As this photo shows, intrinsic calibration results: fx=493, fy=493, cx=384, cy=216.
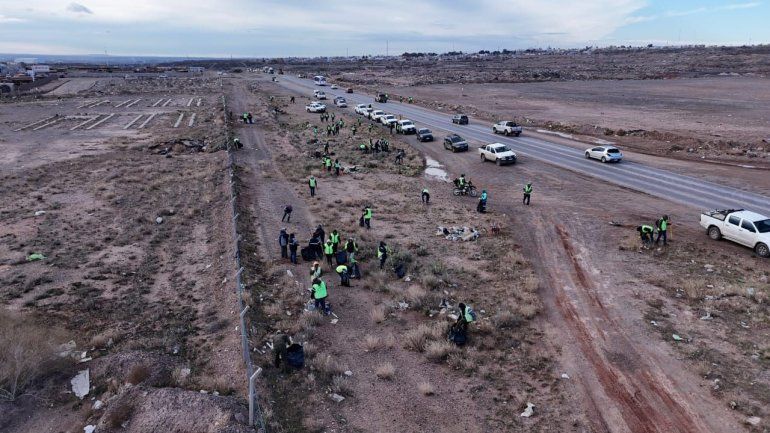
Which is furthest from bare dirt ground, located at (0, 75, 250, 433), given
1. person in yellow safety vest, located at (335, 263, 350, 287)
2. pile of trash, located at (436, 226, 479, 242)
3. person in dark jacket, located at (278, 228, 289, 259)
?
pile of trash, located at (436, 226, 479, 242)

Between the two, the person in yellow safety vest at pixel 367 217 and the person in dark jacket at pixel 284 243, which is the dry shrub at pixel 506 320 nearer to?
the person in dark jacket at pixel 284 243

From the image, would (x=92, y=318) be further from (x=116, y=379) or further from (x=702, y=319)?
(x=702, y=319)

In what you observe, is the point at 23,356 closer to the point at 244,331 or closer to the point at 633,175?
the point at 244,331

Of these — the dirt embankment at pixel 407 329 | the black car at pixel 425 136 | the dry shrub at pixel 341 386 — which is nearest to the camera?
the dirt embankment at pixel 407 329

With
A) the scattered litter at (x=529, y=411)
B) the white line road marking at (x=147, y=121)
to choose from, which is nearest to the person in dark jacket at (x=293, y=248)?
the scattered litter at (x=529, y=411)

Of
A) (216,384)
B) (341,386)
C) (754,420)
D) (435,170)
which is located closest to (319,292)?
(341,386)

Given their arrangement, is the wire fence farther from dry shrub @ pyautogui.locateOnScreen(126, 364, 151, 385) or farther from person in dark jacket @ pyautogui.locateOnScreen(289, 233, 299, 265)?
dry shrub @ pyautogui.locateOnScreen(126, 364, 151, 385)

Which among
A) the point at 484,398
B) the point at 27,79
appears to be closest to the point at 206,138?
the point at 484,398
